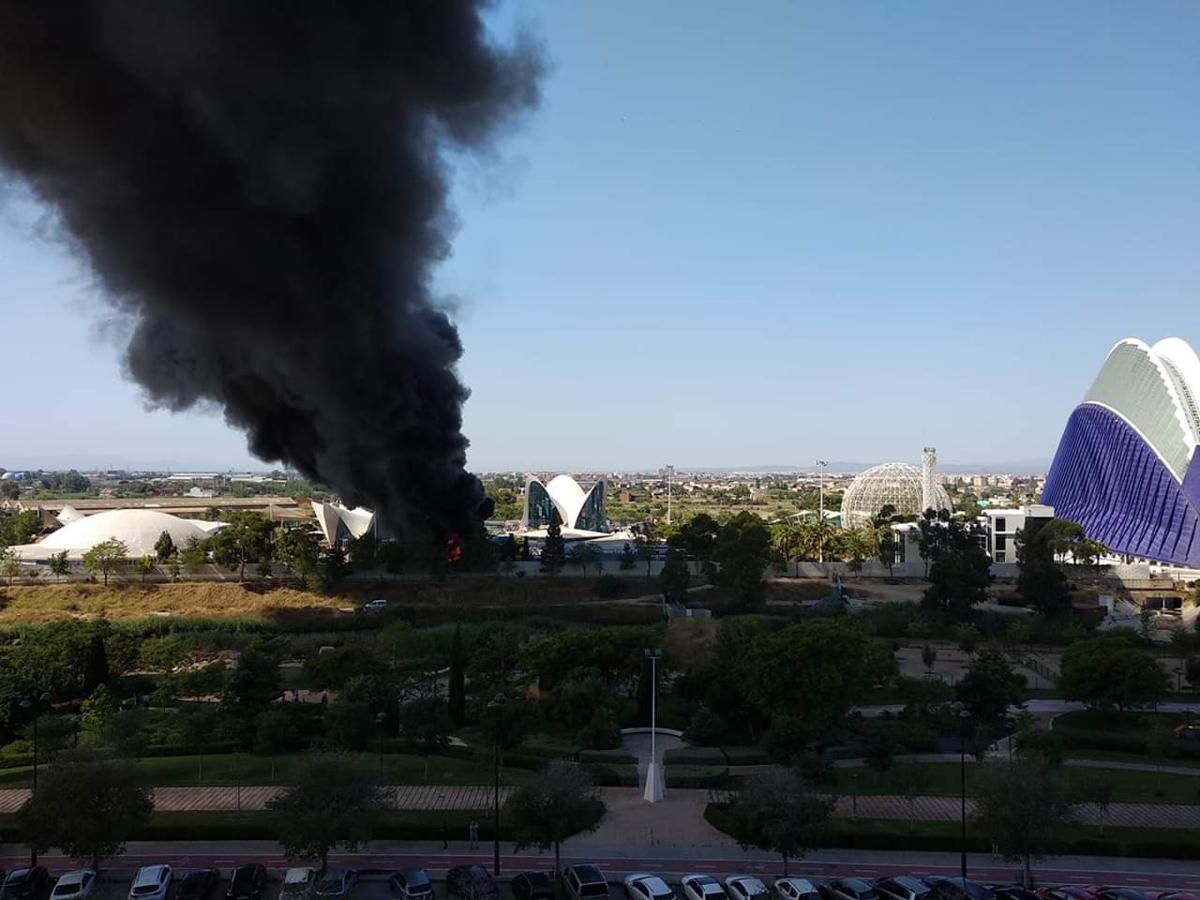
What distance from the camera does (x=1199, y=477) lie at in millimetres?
54406

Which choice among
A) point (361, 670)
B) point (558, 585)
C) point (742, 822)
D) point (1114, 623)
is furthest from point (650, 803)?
point (1114, 623)

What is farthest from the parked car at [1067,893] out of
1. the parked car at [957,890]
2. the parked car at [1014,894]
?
the parked car at [957,890]

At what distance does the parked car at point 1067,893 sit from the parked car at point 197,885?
1315cm

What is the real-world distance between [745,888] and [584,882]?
2.51 meters

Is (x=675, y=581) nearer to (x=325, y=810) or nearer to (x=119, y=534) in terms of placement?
(x=325, y=810)

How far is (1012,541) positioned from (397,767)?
175 feet

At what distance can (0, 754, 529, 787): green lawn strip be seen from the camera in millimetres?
20594

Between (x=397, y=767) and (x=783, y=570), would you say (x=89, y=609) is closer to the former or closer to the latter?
(x=397, y=767)

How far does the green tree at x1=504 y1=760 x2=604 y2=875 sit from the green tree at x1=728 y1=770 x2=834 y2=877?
2501mm

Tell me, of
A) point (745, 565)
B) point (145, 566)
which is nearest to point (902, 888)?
point (745, 565)

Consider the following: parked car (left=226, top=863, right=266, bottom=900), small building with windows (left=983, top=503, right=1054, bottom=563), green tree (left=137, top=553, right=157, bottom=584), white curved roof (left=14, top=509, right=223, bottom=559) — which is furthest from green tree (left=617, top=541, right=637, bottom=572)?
parked car (left=226, top=863, right=266, bottom=900)

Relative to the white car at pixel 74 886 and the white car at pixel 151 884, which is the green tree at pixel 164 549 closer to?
the white car at pixel 74 886

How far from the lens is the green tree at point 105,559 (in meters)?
46.2

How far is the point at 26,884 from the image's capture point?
14656 mm
